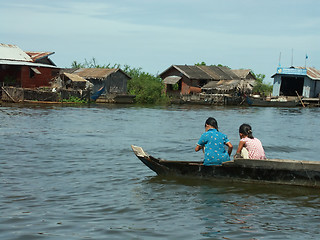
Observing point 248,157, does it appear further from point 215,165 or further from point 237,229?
point 237,229

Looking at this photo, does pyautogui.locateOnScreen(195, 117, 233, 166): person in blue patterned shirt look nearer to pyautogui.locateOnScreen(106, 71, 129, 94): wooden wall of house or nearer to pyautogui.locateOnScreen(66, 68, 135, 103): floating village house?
pyautogui.locateOnScreen(66, 68, 135, 103): floating village house

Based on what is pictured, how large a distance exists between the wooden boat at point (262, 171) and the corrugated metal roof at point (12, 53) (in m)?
29.4

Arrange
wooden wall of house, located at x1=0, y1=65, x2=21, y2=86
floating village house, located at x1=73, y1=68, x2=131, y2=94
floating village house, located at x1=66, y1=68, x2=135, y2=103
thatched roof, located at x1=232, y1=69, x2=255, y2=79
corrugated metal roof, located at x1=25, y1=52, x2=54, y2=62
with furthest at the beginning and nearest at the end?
thatched roof, located at x1=232, y1=69, x2=255, y2=79 < floating village house, located at x1=73, y1=68, x2=131, y2=94 < floating village house, located at x1=66, y1=68, x2=135, y2=103 < corrugated metal roof, located at x1=25, y1=52, x2=54, y2=62 < wooden wall of house, located at x1=0, y1=65, x2=21, y2=86

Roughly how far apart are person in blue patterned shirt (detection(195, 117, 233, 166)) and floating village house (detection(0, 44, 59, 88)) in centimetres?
2787

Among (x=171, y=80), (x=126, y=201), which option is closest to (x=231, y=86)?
(x=171, y=80)

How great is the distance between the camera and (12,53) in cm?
3647

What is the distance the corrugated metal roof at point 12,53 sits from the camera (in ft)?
116

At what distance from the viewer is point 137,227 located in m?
5.99

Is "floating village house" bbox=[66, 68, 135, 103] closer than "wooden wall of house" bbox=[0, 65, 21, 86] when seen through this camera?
No

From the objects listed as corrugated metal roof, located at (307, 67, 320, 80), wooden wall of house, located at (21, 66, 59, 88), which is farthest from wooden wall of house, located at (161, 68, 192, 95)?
wooden wall of house, located at (21, 66, 59, 88)

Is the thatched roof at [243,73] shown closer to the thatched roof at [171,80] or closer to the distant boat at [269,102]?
the thatched roof at [171,80]

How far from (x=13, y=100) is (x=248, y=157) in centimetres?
2817

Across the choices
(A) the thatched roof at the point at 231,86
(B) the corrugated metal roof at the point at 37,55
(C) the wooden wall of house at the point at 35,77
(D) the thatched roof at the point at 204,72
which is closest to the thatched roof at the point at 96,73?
(C) the wooden wall of house at the point at 35,77

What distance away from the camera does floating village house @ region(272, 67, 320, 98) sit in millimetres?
44938
